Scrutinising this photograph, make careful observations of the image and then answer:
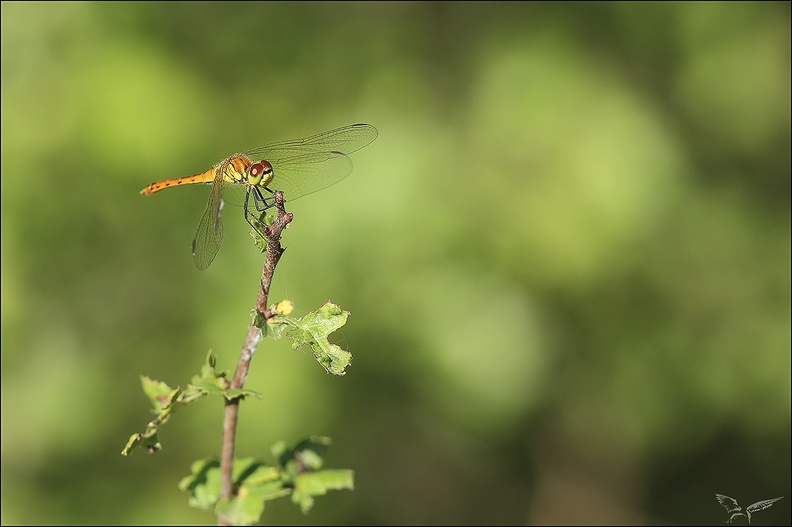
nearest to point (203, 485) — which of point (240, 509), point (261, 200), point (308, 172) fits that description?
point (240, 509)

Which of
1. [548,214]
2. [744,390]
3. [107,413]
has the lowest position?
[744,390]

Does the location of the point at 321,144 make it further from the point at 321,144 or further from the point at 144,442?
the point at 144,442

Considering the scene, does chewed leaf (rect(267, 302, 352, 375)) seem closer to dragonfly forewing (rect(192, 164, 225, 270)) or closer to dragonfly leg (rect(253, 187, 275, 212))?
dragonfly leg (rect(253, 187, 275, 212))

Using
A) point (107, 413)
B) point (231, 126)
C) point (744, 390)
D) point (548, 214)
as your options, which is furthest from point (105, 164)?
point (744, 390)

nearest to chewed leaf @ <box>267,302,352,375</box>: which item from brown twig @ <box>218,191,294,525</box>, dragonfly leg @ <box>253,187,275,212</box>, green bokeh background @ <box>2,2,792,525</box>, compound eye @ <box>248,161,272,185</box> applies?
brown twig @ <box>218,191,294,525</box>

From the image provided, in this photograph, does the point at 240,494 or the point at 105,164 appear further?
the point at 105,164

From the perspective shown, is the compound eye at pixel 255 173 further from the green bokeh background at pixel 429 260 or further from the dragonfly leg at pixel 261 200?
the green bokeh background at pixel 429 260

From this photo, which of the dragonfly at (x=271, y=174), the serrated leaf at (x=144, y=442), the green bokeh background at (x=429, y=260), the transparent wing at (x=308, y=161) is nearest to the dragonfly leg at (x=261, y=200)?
the dragonfly at (x=271, y=174)

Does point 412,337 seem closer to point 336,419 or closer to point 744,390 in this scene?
point 336,419
